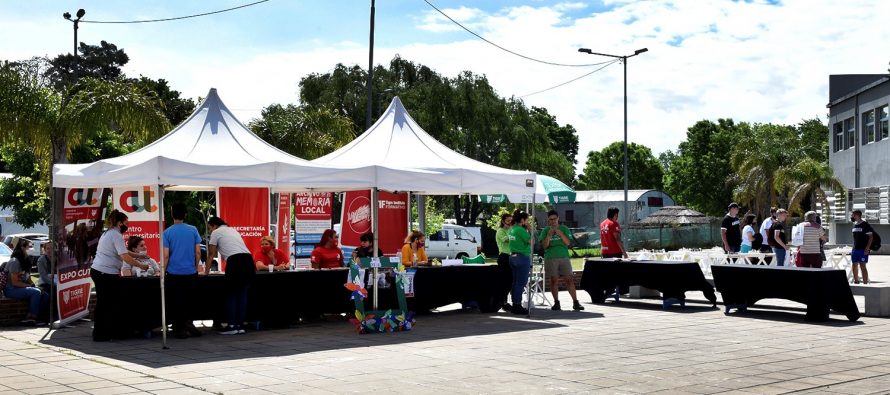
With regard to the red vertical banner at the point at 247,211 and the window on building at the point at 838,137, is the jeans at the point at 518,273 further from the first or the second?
the window on building at the point at 838,137

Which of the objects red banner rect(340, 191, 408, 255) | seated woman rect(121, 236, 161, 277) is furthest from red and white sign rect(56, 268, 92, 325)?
red banner rect(340, 191, 408, 255)

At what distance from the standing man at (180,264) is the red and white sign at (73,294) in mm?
2193

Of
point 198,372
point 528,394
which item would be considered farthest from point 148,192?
point 528,394

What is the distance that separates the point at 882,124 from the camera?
41.5 metres

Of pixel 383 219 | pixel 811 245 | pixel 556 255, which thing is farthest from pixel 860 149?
pixel 556 255

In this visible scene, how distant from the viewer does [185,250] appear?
13039 mm

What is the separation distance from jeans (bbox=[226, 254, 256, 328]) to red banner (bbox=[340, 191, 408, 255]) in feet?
18.0

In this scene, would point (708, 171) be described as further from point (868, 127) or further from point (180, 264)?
point (180, 264)

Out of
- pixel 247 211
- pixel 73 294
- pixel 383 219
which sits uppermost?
pixel 247 211

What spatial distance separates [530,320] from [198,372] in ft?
21.3

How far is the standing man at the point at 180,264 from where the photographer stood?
1299cm

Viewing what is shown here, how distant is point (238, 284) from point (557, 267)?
551cm

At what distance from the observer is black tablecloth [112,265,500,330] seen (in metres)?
13.0

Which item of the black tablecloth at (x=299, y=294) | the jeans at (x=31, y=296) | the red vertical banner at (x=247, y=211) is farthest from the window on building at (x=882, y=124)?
the jeans at (x=31, y=296)
